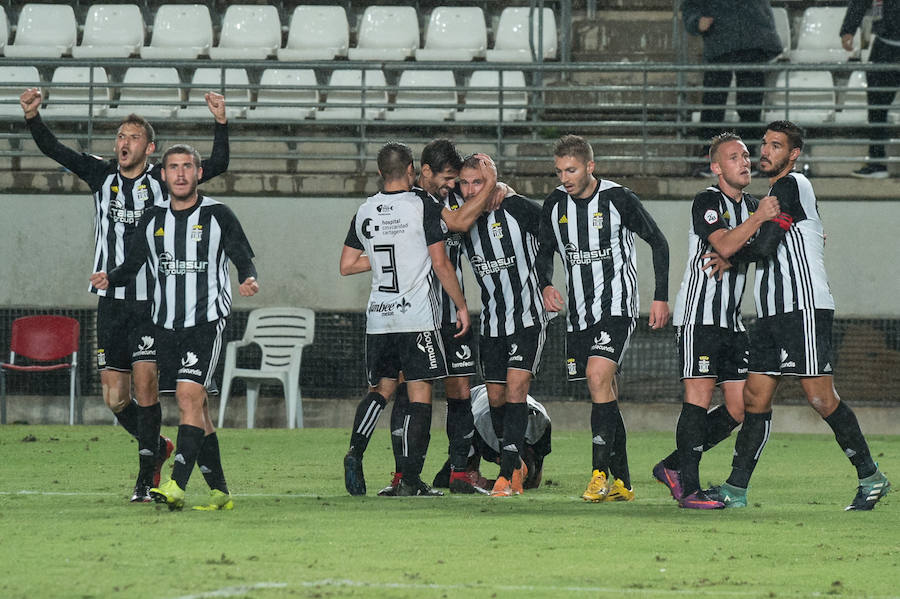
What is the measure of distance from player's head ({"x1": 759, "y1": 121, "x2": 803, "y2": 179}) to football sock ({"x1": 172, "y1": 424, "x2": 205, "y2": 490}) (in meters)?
3.09

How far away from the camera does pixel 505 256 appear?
25.3 ft

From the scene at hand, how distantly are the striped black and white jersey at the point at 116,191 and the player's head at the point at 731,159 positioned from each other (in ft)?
8.39

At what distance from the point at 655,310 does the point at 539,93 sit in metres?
7.16

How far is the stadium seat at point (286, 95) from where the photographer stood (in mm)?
14039

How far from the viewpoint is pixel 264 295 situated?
1304cm

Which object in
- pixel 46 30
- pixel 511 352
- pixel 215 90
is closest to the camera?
pixel 511 352

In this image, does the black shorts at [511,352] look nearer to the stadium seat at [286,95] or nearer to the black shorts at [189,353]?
the black shorts at [189,353]

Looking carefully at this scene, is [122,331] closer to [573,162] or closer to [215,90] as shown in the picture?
[573,162]

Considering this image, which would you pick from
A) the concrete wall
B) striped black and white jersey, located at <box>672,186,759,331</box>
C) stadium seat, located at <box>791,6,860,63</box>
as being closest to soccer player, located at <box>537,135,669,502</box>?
striped black and white jersey, located at <box>672,186,759,331</box>

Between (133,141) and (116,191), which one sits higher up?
(133,141)

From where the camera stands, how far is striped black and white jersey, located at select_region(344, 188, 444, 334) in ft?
23.8

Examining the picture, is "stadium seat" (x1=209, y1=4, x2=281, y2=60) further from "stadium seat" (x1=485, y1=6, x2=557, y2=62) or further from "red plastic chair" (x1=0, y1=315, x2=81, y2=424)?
"red plastic chair" (x1=0, y1=315, x2=81, y2=424)

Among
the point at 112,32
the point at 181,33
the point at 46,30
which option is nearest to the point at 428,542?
the point at 181,33

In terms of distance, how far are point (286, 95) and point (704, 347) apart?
861cm
